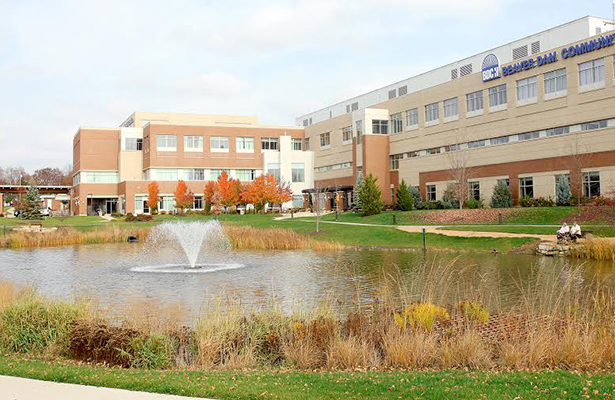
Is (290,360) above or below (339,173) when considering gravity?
below

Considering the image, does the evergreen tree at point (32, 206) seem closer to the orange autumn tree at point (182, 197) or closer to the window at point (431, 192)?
the orange autumn tree at point (182, 197)

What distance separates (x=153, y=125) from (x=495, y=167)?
4918 cm

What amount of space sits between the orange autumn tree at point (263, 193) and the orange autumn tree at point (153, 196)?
558 inches

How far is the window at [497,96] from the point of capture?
164ft

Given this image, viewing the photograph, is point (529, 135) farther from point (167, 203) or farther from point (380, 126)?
point (167, 203)

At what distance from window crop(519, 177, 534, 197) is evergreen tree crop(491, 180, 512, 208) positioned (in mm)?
1262

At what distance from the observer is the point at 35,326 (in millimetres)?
9781

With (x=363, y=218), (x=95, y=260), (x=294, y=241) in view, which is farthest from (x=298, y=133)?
(x=95, y=260)

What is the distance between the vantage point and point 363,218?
162ft

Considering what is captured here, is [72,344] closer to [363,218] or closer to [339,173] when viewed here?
[363,218]

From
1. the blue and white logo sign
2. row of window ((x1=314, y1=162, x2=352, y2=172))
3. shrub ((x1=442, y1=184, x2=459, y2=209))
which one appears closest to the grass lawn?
shrub ((x1=442, y1=184, x2=459, y2=209))

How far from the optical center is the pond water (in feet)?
49.1

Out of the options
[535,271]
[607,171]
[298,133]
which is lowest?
[535,271]

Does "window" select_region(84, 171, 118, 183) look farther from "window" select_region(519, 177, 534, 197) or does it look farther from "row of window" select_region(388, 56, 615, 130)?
"window" select_region(519, 177, 534, 197)
